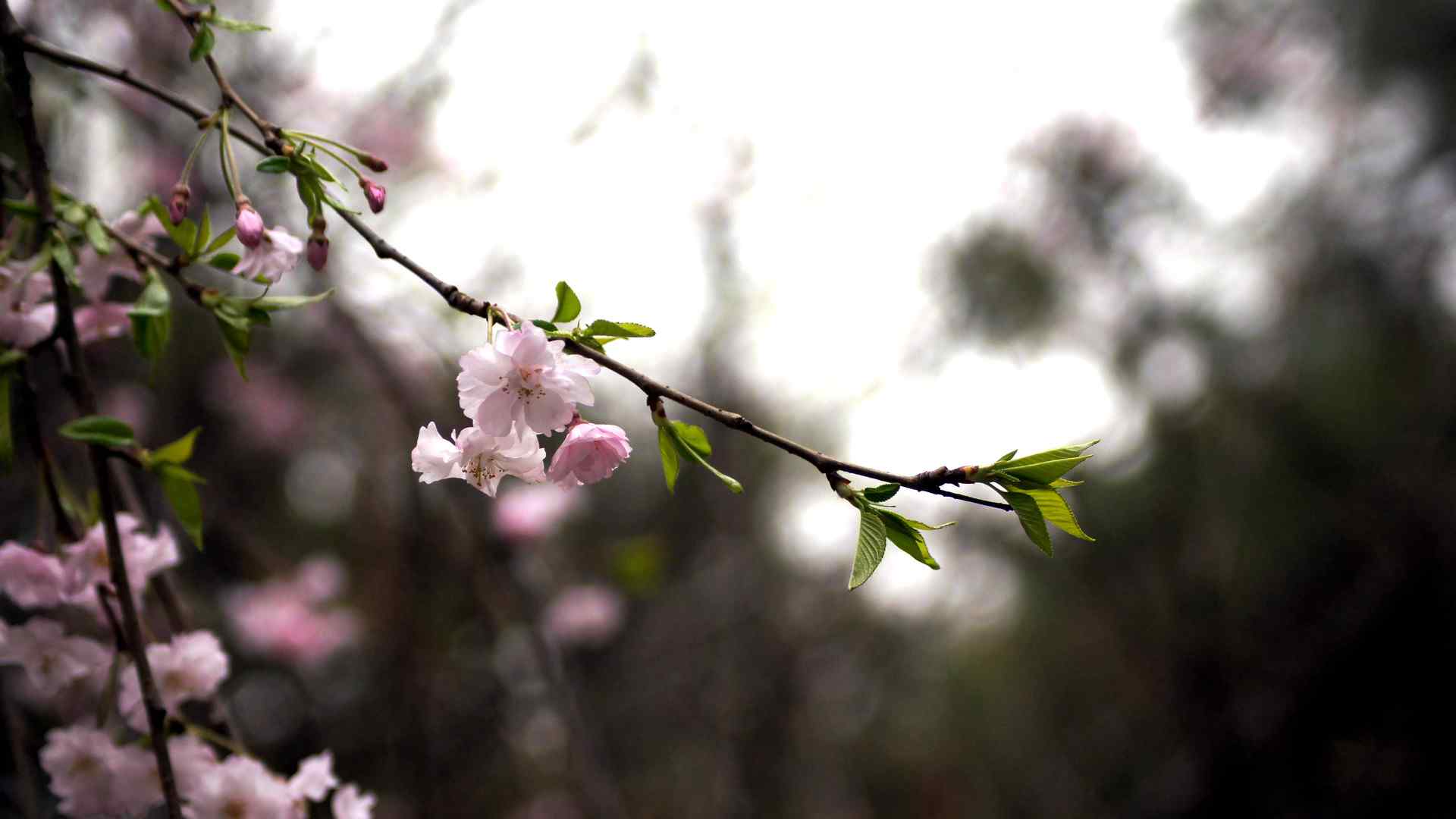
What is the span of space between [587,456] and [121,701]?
0.41 m

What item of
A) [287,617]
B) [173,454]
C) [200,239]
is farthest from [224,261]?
[287,617]

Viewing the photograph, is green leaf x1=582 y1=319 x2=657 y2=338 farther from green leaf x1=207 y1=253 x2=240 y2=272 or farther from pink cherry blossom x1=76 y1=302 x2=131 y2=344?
pink cherry blossom x1=76 y1=302 x2=131 y2=344

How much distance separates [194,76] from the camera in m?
1.62

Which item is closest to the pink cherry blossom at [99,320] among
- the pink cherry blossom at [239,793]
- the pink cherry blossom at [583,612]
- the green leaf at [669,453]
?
the pink cherry blossom at [239,793]

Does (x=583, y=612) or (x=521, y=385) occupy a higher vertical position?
(x=583, y=612)

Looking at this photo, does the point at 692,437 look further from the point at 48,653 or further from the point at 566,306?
the point at 48,653

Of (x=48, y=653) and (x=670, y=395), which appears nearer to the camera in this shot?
(x=670, y=395)

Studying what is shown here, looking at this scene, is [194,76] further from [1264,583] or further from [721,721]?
[1264,583]

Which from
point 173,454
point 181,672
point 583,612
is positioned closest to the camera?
point 173,454

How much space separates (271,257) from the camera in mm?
564

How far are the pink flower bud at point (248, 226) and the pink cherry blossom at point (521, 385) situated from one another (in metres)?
0.17

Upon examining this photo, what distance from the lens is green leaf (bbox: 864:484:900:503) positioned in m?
0.49

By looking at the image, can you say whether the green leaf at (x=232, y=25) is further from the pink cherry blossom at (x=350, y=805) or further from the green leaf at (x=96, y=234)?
the pink cherry blossom at (x=350, y=805)

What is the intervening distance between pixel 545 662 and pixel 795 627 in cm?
163
